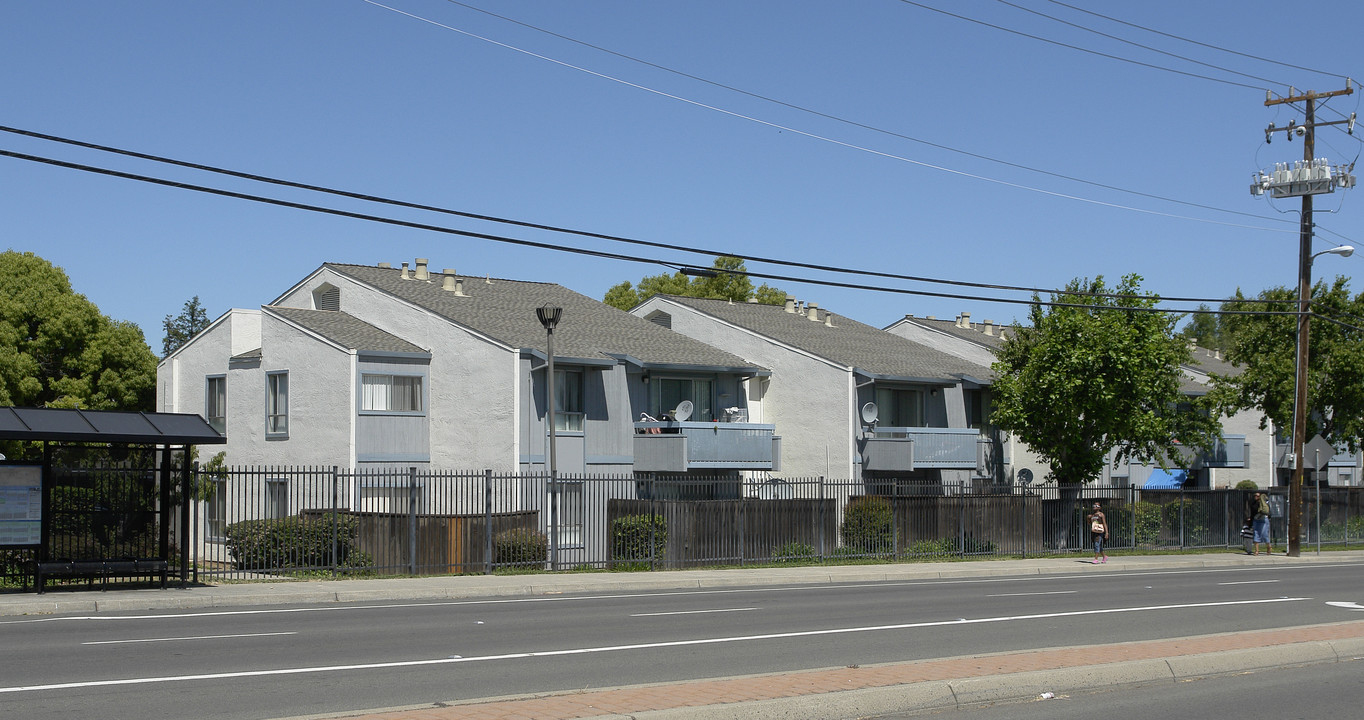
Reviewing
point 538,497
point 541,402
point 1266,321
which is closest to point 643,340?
point 541,402

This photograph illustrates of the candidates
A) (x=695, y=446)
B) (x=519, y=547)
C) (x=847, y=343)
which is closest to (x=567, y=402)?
(x=695, y=446)

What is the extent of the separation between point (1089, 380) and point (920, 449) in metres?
5.67

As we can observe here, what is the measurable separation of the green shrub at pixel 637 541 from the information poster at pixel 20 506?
12269mm

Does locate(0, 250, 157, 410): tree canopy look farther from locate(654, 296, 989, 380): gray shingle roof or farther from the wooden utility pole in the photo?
the wooden utility pole

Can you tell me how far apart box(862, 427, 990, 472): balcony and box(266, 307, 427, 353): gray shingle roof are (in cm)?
1437

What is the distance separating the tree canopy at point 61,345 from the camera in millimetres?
47625

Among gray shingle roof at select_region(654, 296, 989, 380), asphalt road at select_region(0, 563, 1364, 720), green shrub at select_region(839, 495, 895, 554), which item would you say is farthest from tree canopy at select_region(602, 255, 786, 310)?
asphalt road at select_region(0, 563, 1364, 720)

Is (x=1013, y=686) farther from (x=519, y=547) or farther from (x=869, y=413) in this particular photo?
(x=869, y=413)

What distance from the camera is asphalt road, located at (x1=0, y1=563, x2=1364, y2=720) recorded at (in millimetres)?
10289

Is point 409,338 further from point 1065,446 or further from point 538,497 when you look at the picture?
point 1065,446

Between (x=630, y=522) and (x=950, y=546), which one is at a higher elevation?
(x=630, y=522)

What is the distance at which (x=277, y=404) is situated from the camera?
36031 millimetres

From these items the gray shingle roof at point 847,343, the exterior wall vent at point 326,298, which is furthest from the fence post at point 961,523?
the exterior wall vent at point 326,298

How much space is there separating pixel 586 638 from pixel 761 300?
57931 mm
